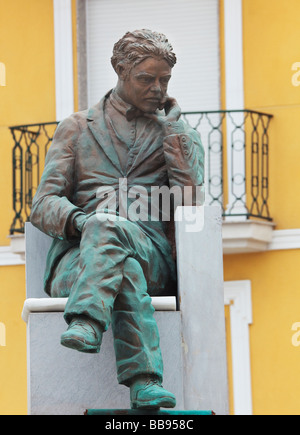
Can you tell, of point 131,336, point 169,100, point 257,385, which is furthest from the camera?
point 257,385

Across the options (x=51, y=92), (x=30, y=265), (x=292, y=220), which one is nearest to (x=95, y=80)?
(x=51, y=92)

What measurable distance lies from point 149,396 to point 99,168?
151 centimetres

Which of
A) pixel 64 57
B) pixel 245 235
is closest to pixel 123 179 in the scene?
pixel 245 235

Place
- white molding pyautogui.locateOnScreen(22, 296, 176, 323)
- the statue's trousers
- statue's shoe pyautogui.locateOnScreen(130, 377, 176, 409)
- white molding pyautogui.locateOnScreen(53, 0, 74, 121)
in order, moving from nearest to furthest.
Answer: statue's shoe pyautogui.locateOnScreen(130, 377, 176, 409), the statue's trousers, white molding pyautogui.locateOnScreen(22, 296, 176, 323), white molding pyautogui.locateOnScreen(53, 0, 74, 121)

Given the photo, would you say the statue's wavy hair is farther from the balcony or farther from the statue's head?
the balcony

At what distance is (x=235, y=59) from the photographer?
19.3m

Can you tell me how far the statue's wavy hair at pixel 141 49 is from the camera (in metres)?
10.6

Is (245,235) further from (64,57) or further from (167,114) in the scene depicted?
(167,114)

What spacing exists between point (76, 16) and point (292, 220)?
9.00 ft

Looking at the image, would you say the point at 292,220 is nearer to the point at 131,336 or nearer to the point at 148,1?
the point at 148,1

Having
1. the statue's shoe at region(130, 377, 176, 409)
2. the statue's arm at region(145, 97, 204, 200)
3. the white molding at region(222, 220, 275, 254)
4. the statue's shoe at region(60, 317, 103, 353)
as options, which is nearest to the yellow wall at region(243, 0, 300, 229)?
the white molding at region(222, 220, 275, 254)

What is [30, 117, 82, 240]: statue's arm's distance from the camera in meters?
10.4

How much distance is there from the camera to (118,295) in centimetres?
988

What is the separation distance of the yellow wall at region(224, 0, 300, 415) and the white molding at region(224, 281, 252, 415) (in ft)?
0.18
